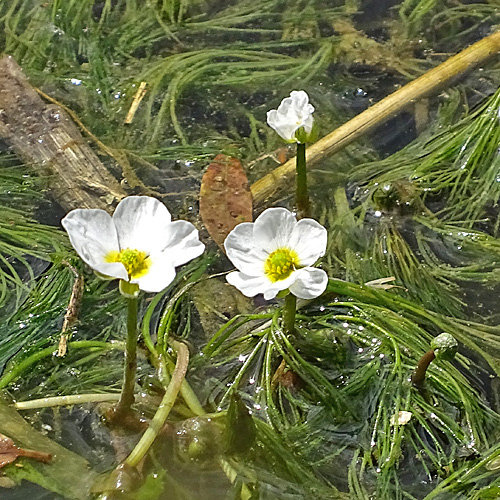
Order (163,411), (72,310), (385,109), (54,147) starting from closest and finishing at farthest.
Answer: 1. (163,411)
2. (72,310)
3. (54,147)
4. (385,109)

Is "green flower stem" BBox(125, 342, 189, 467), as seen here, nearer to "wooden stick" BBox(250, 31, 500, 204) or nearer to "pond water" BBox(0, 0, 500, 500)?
"pond water" BBox(0, 0, 500, 500)

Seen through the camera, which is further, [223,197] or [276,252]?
[223,197]

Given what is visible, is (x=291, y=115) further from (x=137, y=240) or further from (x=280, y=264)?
(x=137, y=240)

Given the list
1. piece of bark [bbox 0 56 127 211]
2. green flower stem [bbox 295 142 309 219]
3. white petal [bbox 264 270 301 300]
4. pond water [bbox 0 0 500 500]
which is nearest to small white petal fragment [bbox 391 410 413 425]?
pond water [bbox 0 0 500 500]

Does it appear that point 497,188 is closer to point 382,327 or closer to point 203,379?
point 382,327

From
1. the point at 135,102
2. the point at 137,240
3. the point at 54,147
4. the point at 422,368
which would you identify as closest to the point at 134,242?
the point at 137,240

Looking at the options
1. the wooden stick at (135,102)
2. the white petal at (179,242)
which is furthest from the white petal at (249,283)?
the wooden stick at (135,102)

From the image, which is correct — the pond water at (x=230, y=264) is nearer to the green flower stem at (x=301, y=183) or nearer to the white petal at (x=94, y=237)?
the green flower stem at (x=301, y=183)
